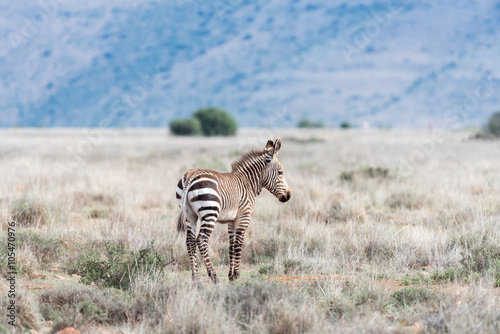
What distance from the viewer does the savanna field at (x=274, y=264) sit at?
18.5ft

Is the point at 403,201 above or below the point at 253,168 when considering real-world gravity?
below

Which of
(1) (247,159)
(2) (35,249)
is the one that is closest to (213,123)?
(2) (35,249)

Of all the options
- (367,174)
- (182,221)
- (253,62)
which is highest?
(253,62)

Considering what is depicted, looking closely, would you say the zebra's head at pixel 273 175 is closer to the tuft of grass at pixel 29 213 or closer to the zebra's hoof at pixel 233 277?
the zebra's hoof at pixel 233 277

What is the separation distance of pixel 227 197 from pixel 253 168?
0.84 meters

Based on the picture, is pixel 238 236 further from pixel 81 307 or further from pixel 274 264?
pixel 81 307

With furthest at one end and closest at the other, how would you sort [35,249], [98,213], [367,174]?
[367,174] < [98,213] < [35,249]

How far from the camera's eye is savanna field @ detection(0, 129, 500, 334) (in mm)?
5637

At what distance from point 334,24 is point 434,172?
148290mm

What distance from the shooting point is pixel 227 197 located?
23.3ft

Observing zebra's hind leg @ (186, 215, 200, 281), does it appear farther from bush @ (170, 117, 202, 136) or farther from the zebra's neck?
bush @ (170, 117, 202, 136)

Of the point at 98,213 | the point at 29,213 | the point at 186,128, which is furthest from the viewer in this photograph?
the point at 186,128

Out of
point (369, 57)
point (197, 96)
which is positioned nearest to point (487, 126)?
point (197, 96)

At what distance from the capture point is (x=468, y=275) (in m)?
7.52
